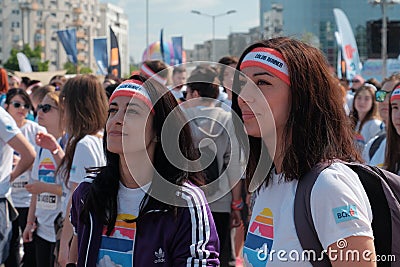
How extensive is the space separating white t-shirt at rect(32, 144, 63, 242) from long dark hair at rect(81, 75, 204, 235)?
2.03m

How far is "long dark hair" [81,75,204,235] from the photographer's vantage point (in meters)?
3.06

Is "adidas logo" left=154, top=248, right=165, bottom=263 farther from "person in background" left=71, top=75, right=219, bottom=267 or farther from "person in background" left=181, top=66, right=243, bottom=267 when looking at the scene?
"person in background" left=181, top=66, right=243, bottom=267

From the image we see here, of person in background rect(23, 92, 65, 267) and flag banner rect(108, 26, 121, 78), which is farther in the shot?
flag banner rect(108, 26, 121, 78)

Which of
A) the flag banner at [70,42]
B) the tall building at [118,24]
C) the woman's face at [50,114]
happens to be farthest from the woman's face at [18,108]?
the tall building at [118,24]

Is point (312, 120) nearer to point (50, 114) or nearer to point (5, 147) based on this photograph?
point (5, 147)

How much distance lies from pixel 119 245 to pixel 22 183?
11.8ft

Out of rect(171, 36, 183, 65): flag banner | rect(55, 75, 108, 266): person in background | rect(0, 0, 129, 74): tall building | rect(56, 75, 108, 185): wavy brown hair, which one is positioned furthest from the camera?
rect(0, 0, 129, 74): tall building

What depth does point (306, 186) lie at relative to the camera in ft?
7.64

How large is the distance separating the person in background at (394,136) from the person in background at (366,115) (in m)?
2.78

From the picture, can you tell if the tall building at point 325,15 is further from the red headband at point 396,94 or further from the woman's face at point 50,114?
the red headband at point 396,94

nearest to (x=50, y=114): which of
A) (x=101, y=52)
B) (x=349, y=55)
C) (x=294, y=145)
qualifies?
(x=294, y=145)

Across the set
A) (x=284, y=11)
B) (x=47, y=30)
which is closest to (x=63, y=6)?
(x=47, y=30)

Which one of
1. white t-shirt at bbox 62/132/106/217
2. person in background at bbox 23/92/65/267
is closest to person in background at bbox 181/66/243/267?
person in background at bbox 23/92/65/267

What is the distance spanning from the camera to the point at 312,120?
2.43 m
